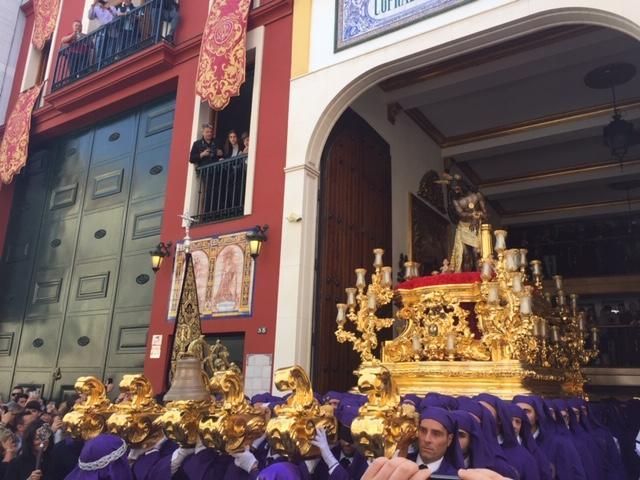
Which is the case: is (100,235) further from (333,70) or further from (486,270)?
(486,270)

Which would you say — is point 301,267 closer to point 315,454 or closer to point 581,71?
point 315,454

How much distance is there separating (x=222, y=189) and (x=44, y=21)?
8538 millimetres

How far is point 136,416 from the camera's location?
3.92 m

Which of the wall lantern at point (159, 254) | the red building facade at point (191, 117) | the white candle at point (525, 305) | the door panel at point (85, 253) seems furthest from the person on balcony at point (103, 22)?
the white candle at point (525, 305)

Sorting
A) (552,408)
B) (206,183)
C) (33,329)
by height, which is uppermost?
(206,183)

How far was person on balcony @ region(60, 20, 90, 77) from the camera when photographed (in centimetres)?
1256

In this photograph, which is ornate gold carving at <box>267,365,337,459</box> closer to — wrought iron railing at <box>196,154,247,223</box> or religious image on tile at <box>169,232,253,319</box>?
religious image on tile at <box>169,232,253,319</box>

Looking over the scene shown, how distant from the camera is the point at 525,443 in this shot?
447 cm

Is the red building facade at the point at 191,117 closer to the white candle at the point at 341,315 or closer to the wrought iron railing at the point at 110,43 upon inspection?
the wrought iron railing at the point at 110,43

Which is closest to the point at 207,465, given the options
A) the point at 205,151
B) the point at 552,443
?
the point at 552,443

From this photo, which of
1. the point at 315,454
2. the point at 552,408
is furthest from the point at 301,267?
the point at 315,454

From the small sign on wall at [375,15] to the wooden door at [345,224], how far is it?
4.30 feet

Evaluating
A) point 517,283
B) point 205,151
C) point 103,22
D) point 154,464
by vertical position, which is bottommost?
point 154,464

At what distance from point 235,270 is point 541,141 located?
7526mm
